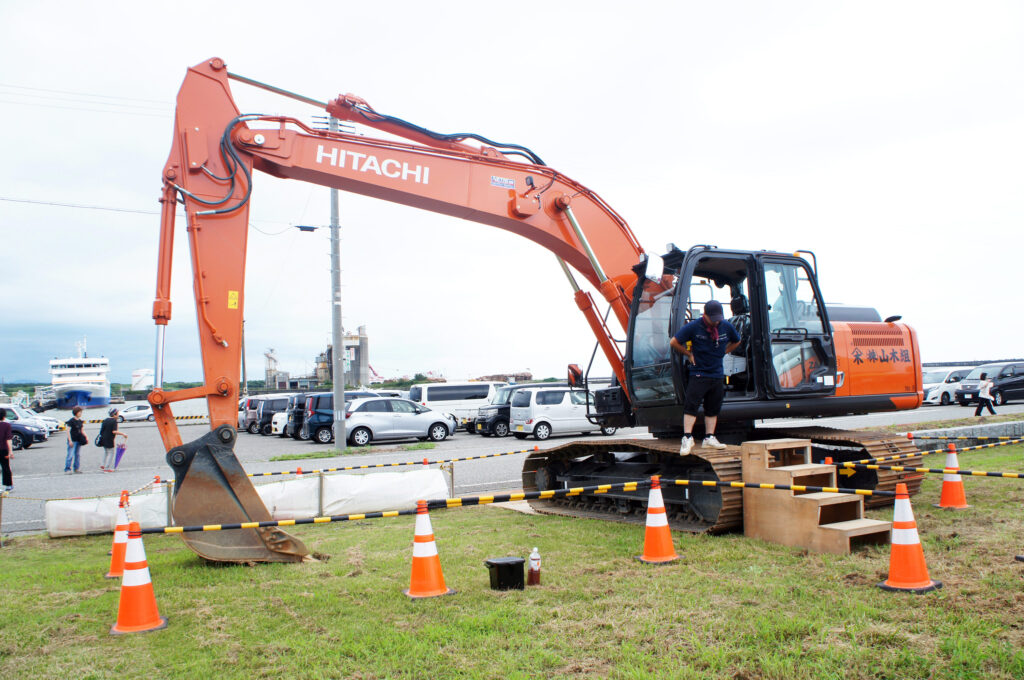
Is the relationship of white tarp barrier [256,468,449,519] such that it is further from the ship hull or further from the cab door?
the ship hull

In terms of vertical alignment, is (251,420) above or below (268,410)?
below

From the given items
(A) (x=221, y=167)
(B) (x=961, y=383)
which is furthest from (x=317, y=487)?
(B) (x=961, y=383)

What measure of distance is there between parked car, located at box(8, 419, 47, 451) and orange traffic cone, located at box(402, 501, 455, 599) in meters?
27.7

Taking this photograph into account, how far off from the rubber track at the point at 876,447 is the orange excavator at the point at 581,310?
1.3 inches

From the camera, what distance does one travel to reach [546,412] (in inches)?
938

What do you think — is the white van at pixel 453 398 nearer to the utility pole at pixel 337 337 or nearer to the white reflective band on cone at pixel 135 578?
the utility pole at pixel 337 337

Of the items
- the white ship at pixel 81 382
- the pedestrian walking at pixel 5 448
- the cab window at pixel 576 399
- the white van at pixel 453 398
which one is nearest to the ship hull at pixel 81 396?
the white ship at pixel 81 382

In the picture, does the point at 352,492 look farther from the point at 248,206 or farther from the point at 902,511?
the point at 902,511

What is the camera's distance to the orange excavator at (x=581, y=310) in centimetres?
700

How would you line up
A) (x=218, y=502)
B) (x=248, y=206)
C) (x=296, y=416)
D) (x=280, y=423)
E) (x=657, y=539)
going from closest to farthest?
(x=657, y=539) < (x=218, y=502) < (x=248, y=206) < (x=296, y=416) < (x=280, y=423)

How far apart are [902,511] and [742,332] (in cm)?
341

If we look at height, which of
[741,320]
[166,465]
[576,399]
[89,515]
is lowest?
[166,465]

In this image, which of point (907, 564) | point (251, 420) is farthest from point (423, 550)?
point (251, 420)

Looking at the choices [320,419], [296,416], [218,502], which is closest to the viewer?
[218,502]
